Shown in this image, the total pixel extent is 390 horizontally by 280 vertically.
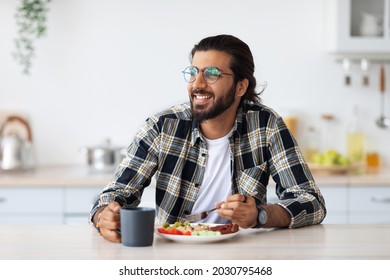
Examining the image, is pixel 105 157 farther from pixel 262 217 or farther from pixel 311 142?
pixel 262 217

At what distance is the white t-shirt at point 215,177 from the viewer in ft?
Answer: 8.44

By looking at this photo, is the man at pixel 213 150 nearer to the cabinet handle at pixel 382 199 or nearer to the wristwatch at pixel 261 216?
the wristwatch at pixel 261 216

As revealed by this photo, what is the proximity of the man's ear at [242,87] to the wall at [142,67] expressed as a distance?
167cm

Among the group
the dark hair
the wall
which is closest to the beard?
the dark hair

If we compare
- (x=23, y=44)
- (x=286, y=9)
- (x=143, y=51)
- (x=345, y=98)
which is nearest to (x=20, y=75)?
(x=23, y=44)

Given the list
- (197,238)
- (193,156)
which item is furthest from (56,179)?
(197,238)

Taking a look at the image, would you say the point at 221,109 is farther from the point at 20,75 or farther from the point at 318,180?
the point at 20,75

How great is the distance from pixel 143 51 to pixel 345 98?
1.23m

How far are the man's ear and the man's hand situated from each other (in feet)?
1.89

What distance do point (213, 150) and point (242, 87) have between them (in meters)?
0.25

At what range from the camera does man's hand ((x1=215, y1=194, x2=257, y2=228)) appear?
6.92 feet

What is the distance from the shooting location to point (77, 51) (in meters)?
4.31

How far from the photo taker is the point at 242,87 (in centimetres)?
263

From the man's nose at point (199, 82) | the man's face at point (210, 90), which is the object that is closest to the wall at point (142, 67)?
the man's face at point (210, 90)
